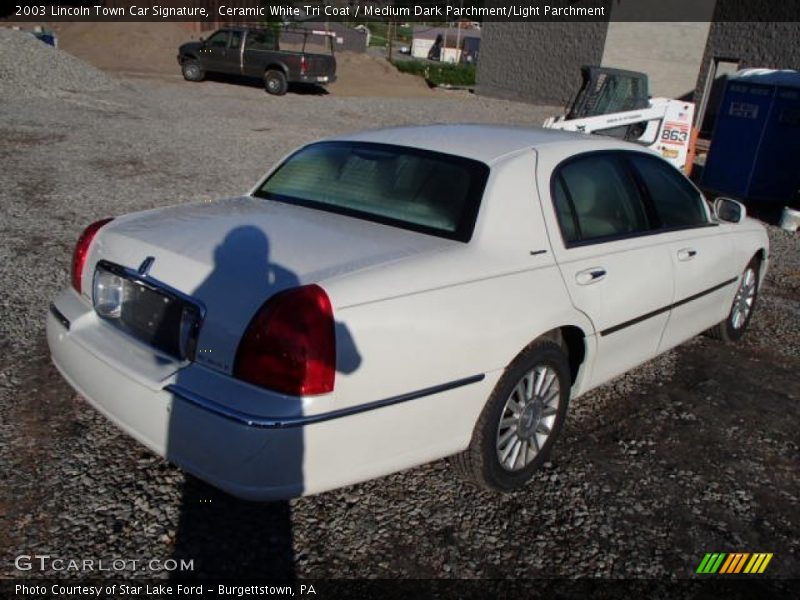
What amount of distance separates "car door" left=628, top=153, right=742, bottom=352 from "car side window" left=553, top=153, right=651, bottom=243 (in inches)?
6.8

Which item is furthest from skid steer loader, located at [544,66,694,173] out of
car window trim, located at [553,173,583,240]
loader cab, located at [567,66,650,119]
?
car window trim, located at [553,173,583,240]

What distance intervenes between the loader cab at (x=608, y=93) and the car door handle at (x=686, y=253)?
8947mm

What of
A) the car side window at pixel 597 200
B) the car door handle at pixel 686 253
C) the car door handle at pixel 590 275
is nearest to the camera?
the car door handle at pixel 590 275

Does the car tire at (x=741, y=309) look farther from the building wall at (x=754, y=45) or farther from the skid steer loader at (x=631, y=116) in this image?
the building wall at (x=754, y=45)

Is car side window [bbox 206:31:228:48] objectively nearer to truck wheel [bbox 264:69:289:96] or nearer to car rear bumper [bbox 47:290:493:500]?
truck wheel [bbox 264:69:289:96]

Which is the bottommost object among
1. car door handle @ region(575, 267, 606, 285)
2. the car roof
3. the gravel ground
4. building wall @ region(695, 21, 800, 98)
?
the gravel ground

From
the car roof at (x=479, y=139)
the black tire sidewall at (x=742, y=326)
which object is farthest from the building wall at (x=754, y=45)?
the car roof at (x=479, y=139)

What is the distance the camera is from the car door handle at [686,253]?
3.81m

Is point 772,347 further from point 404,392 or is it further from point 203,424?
point 203,424

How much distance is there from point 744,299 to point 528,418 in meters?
2.78

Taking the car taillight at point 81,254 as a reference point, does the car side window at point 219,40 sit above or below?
above

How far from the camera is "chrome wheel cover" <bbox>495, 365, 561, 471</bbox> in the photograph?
2.95 m

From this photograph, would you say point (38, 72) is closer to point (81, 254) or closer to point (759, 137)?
point (759, 137)

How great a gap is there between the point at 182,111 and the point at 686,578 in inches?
641
